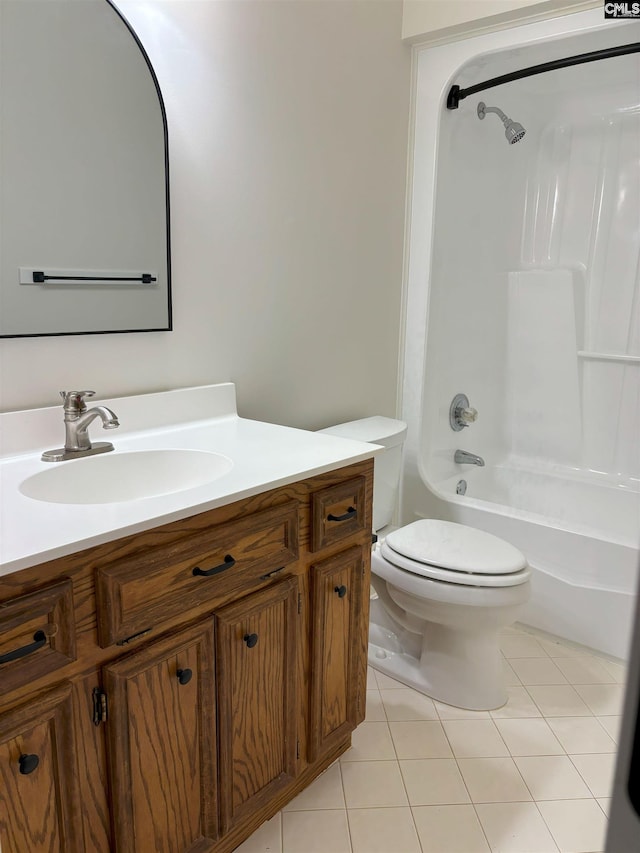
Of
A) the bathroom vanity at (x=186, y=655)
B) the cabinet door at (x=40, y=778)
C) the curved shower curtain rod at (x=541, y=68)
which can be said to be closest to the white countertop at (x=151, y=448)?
the bathroom vanity at (x=186, y=655)

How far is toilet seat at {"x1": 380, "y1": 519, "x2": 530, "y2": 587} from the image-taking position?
1.84 m

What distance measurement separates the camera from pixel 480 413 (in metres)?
2.98

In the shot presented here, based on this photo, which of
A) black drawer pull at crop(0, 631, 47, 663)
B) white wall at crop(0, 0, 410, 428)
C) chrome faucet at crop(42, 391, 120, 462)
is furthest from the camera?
white wall at crop(0, 0, 410, 428)

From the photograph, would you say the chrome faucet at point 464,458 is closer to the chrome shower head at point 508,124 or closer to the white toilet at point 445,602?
the white toilet at point 445,602

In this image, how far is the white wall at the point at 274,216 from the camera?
1.63m

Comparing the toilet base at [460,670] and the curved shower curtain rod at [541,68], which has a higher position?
the curved shower curtain rod at [541,68]

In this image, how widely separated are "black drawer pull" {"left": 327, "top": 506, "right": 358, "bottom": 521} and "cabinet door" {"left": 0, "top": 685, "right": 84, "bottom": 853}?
66cm

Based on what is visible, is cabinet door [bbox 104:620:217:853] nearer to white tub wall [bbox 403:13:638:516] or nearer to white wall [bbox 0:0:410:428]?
white wall [bbox 0:0:410:428]

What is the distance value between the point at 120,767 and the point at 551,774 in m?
1.14

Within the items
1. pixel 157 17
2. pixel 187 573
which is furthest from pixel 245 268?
pixel 187 573

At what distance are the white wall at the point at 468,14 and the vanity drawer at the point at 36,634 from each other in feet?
7.17

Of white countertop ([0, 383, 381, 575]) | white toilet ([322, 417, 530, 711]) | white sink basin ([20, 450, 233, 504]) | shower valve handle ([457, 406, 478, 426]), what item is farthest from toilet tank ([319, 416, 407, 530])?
white sink basin ([20, 450, 233, 504])

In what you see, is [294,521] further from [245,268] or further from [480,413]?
[480,413]

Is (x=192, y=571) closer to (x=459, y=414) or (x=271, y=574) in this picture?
(x=271, y=574)
